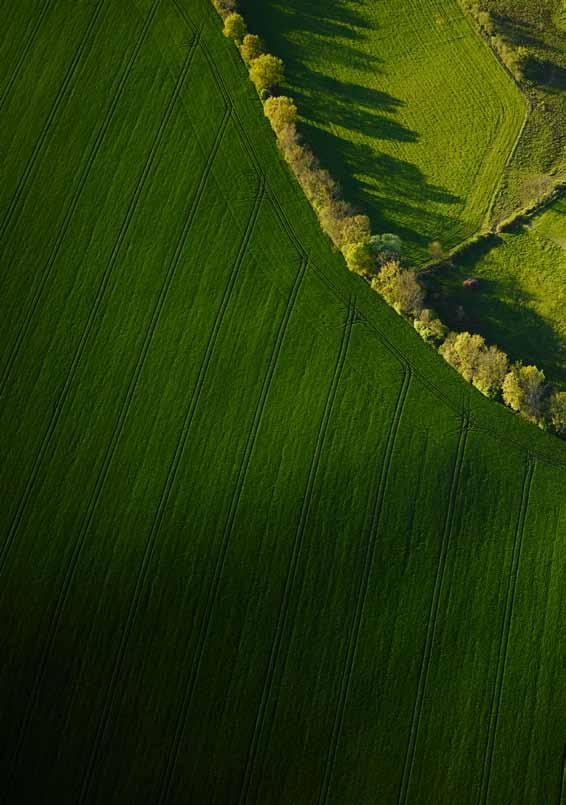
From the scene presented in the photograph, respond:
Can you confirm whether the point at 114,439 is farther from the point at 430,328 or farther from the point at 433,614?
the point at 433,614

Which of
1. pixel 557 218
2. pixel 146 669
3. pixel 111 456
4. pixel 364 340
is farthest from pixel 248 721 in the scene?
pixel 557 218

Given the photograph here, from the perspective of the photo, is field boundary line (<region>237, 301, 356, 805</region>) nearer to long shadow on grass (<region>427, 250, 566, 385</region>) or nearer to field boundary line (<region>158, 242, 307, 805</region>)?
field boundary line (<region>158, 242, 307, 805</region>)

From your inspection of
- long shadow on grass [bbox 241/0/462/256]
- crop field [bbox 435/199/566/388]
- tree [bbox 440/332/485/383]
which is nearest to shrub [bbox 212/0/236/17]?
long shadow on grass [bbox 241/0/462/256]

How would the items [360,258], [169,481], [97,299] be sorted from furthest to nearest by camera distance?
[97,299] → [360,258] → [169,481]

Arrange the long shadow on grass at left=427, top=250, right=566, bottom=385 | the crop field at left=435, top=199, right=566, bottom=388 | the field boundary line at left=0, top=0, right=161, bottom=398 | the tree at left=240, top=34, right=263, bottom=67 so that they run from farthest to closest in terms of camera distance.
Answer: the tree at left=240, top=34, right=263, bottom=67
the field boundary line at left=0, top=0, right=161, bottom=398
the crop field at left=435, top=199, right=566, bottom=388
the long shadow on grass at left=427, top=250, right=566, bottom=385

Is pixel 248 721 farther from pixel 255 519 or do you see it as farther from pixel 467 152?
pixel 467 152

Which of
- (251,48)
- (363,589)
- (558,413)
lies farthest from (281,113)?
(363,589)
